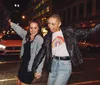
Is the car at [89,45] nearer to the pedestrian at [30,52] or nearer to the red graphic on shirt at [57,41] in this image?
the pedestrian at [30,52]

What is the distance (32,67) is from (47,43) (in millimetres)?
543

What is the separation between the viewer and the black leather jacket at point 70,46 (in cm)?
478

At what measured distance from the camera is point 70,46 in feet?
15.7

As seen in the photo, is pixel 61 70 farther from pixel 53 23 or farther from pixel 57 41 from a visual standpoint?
pixel 53 23

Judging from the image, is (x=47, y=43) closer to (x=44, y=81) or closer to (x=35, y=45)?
(x=35, y=45)

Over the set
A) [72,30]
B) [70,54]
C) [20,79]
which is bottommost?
[20,79]

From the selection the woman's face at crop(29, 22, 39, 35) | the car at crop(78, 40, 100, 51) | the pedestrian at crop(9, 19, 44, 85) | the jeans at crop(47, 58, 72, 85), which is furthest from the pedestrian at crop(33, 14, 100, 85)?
the car at crop(78, 40, 100, 51)

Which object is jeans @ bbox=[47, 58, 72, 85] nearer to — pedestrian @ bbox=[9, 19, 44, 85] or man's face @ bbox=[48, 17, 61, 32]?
pedestrian @ bbox=[9, 19, 44, 85]

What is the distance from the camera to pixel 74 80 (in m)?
10.0

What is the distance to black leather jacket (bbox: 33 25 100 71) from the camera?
478 centimetres

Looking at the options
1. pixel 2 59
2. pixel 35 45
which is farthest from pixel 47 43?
pixel 2 59

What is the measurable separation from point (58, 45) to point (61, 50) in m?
0.10

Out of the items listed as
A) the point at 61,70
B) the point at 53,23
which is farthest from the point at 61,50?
the point at 53,23

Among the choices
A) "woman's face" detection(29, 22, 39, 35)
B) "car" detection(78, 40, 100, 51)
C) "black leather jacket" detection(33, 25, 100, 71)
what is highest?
"woman's face" detection(29, 22, 39, 35)
